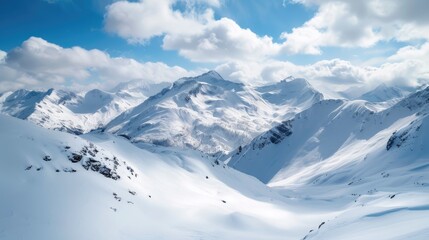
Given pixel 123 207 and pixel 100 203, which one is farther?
pixel 123 207

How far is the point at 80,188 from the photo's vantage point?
39.3 metres

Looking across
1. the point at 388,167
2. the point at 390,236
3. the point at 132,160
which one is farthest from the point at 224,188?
the point at 388,167

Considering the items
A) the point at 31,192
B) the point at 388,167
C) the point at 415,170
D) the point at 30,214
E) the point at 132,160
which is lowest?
the point at 30,214

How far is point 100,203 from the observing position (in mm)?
38375

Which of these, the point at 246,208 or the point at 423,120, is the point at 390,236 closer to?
the point at 246,208

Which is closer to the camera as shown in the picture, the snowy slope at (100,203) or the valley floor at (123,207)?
the valley floor at (123,207)

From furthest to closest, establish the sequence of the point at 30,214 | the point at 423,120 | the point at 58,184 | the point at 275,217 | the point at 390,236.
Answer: the point at 423,120
the point at 275,217
the point at 58,184
the point at 30,214
the point at 390,236

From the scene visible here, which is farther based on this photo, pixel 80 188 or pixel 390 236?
pixel 80 188

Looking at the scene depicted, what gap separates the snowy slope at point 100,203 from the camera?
1293 inches

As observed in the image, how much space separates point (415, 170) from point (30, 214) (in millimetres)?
99279

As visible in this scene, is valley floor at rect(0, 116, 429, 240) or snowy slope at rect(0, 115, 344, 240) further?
snowy slope at rect(0, 115, 344, 240)

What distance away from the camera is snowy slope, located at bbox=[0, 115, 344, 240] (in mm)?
32844

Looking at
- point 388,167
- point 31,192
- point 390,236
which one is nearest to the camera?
point 390,236

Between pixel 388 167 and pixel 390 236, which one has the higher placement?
pixel 388 167
